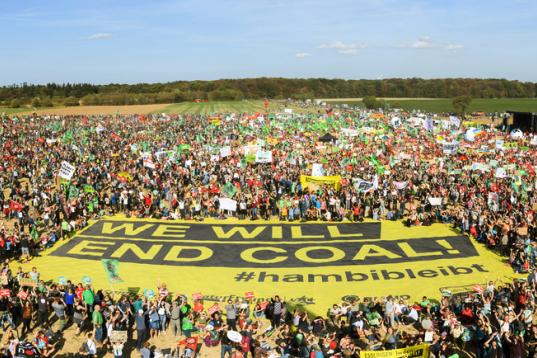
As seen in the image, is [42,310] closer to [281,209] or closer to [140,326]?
[140,326]

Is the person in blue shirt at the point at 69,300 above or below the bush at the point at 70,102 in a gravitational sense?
below

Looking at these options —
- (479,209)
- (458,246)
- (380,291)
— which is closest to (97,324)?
(380,291)

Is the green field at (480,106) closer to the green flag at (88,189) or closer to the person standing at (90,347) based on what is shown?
the green flag at (88,189)

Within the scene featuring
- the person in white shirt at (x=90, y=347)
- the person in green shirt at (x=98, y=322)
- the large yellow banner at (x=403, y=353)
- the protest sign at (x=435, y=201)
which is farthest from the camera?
the protest sign at (x=435, y=201)

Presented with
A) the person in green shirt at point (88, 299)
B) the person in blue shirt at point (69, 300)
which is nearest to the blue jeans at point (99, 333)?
the person in green shirt at point (88, 299)

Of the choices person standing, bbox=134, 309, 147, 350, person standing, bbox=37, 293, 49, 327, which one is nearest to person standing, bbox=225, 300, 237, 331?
person standing, bbox=134, 309, 147, 350

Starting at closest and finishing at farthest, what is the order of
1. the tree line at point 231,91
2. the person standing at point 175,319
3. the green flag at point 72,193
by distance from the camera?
the person standing at point 175,319, the green flag at point 72,193, the tree line at point 231,91
